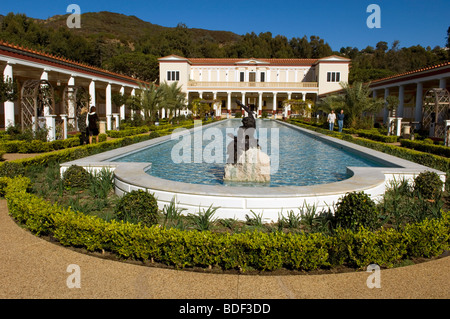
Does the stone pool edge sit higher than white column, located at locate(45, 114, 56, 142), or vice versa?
white column, located at locate(45, 114, 56, 142)


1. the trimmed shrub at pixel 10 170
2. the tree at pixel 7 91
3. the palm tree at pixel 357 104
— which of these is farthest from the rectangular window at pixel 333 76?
the trimmed shrub at pixel 10 170

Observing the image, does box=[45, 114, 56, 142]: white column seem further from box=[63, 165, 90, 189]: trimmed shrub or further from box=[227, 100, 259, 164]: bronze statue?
box=[227, 100, 259, 164]: bronze statue

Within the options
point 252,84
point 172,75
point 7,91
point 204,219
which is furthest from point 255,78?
point 204,219

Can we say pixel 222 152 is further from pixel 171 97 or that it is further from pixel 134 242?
pixel 171 97

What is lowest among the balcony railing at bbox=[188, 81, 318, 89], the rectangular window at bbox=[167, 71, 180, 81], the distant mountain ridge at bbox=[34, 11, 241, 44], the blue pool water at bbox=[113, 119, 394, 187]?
the blue pool water at bbox=[113, 119, 394, 187]

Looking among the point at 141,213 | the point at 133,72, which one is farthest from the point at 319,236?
the point at 133,72

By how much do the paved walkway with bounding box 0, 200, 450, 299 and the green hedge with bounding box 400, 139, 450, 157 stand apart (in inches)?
327

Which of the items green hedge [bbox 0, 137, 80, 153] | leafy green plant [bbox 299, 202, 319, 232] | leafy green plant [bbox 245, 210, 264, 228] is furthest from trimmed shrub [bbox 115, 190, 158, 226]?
green hedge [bbox 0, 137, 80, 153]

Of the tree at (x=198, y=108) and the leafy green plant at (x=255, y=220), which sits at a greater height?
the tree at (x=198, y=108)

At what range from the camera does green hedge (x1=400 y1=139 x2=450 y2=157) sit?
1046 cm

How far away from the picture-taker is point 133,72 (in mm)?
48969

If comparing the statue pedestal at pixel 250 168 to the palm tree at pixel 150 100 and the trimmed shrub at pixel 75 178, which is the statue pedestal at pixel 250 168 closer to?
the trimmed shrub at pixel 75 178

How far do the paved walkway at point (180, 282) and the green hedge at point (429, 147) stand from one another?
27.2ft

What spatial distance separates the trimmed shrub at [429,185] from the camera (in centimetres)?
563
